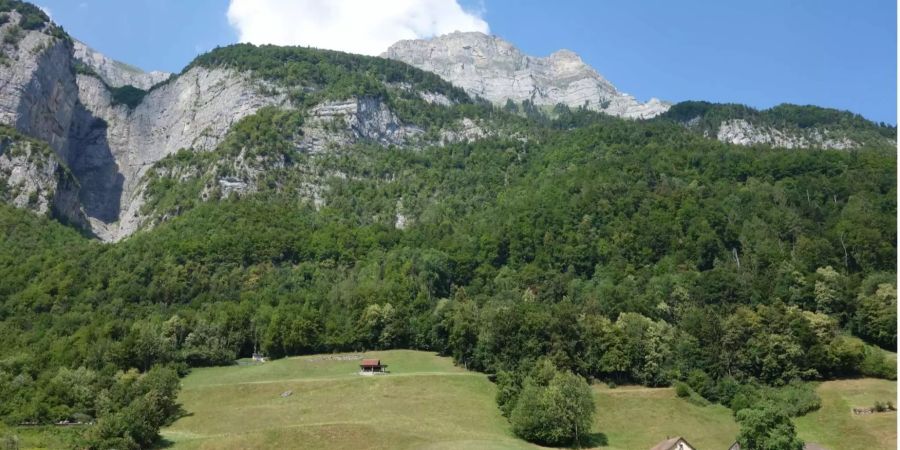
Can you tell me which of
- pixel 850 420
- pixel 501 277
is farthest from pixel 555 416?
pixel 501 277

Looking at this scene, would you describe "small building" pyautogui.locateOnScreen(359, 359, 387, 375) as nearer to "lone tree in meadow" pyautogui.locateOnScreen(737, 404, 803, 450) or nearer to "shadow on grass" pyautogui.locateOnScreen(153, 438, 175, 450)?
"shadow on grass" pyautogui.locateOnScreen(153, 438, 175, 450)

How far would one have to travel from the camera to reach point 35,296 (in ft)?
383

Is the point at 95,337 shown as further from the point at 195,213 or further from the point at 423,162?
the point at 423,162

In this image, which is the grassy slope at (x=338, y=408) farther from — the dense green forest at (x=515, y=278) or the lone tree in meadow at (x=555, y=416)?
the dense green forest at (x=515, y=278)

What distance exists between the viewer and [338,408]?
2844 inches

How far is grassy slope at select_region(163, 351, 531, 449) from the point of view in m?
60.9

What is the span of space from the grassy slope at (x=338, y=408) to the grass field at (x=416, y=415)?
0.11m

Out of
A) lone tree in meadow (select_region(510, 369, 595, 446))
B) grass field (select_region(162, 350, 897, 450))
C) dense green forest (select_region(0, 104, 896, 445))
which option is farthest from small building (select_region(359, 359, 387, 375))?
lone tree in meadow (select_region(510, 369, 595, 446))

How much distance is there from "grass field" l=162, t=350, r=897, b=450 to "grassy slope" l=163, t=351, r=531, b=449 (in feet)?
0.35

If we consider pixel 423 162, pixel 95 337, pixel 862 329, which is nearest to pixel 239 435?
pixel 95 337

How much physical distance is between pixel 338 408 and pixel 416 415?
8586 millimetres

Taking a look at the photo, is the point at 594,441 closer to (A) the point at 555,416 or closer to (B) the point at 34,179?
(A) the point at 555,416

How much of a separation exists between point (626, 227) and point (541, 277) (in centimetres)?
2093

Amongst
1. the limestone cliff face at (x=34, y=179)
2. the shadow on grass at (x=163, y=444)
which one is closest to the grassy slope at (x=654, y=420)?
the shadow on grass at (x=163, y=444)
